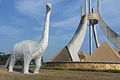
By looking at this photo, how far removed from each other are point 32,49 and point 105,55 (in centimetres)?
1597

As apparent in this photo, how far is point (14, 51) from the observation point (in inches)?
861

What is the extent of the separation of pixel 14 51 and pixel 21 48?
2.62ft

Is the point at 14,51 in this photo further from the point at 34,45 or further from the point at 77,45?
the point at 77,45

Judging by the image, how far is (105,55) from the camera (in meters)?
35.1

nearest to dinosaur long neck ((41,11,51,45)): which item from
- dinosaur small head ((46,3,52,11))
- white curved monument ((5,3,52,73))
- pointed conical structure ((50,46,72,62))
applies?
white curved monument ((5,3,52,73))

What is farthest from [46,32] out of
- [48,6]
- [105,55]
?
[105,55]

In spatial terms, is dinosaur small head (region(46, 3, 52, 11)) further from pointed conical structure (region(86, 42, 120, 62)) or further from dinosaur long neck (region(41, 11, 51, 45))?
pointed conical structure (region(86, 42, 120, 62))

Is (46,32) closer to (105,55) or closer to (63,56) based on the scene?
(105,55)

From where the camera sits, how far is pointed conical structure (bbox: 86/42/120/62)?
113 feet

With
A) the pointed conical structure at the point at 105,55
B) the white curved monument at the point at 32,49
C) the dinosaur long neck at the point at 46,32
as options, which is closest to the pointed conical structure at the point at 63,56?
the pointed conical structure at the point at 105,55

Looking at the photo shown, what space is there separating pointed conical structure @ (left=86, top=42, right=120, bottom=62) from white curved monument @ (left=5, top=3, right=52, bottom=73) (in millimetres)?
14899

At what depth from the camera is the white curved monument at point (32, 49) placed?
20.9 meters

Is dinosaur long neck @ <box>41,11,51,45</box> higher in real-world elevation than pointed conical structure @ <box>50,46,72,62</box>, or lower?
higher

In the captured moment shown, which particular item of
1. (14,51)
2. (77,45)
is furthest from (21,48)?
(77,45)
